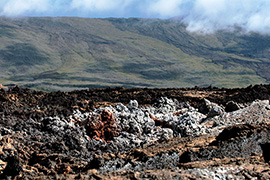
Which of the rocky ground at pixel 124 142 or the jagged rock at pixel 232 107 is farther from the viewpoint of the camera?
the jagged rock at pixel 232 107

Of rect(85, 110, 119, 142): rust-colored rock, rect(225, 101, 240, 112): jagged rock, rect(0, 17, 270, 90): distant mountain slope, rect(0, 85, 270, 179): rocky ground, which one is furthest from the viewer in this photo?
rect(0, 17, 270, 90): distant mountain slope

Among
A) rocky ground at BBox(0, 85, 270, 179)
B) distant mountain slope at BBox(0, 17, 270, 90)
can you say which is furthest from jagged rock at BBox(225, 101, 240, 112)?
distant mountain slope at BBox(0, 17, 270, 90)

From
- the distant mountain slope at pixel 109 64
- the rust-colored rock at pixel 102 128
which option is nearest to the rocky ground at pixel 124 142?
the rust-colored rock at pixel 102 128

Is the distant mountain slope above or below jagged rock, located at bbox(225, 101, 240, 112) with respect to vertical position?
above

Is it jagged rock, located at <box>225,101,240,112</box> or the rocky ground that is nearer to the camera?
the rocky ground

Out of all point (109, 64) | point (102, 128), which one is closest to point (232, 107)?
point (102, 128)

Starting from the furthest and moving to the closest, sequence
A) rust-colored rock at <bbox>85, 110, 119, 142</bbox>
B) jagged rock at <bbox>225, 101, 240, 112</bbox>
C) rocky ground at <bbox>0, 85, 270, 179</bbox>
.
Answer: jagged rock at <bbox>225, 101, 240, 112</bbox> < rust-colored rock at <bbox>85, 110, 119, 142</bbox> < rocky ground at <bbox>0, 85, 270, 179</bbox>

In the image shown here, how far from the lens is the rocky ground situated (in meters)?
7.10

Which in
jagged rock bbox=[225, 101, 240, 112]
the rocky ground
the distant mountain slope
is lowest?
the rocky ground

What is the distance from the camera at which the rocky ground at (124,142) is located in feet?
23.3

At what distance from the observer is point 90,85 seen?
11531 centimetres

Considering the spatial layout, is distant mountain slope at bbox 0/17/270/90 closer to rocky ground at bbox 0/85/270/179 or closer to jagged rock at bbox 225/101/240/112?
jagged rock at bbox 225/101/240/112

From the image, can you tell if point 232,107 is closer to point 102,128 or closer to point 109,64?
point 102,128

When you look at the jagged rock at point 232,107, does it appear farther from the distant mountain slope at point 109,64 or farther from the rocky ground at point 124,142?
the distant mountain slope at point 109,64
